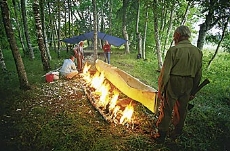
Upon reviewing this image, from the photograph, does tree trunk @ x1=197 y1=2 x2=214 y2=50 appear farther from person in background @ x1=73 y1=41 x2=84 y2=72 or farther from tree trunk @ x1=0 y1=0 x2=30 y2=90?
tree trunk @ x1=0 y1=0 x2=30 y2=90

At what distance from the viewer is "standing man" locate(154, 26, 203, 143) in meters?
3.60

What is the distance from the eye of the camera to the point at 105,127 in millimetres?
4797

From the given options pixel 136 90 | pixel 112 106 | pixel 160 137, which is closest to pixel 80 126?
pixel 112 106

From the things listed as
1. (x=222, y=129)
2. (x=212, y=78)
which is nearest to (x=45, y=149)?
(x=222, y=129)

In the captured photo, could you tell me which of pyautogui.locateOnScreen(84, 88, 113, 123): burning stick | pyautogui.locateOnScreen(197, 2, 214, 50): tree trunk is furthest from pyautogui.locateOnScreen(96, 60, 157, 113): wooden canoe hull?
pyautogui.locateOnScreen(197, 2, 214, 50): tree trunk

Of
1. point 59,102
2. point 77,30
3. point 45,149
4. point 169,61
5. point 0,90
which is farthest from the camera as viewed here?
point 77,30

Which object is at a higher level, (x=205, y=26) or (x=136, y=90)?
(x=205, y=26)

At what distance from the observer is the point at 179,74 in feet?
11.9

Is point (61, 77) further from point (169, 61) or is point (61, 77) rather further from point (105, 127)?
point (169, 61)

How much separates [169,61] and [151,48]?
20917 millimetres

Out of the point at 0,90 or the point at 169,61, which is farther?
the point at 0,90

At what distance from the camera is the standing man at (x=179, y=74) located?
3596 mm

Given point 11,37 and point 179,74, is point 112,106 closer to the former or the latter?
point 179,74

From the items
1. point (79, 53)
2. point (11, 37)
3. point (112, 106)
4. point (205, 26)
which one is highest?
point (205, 26)
